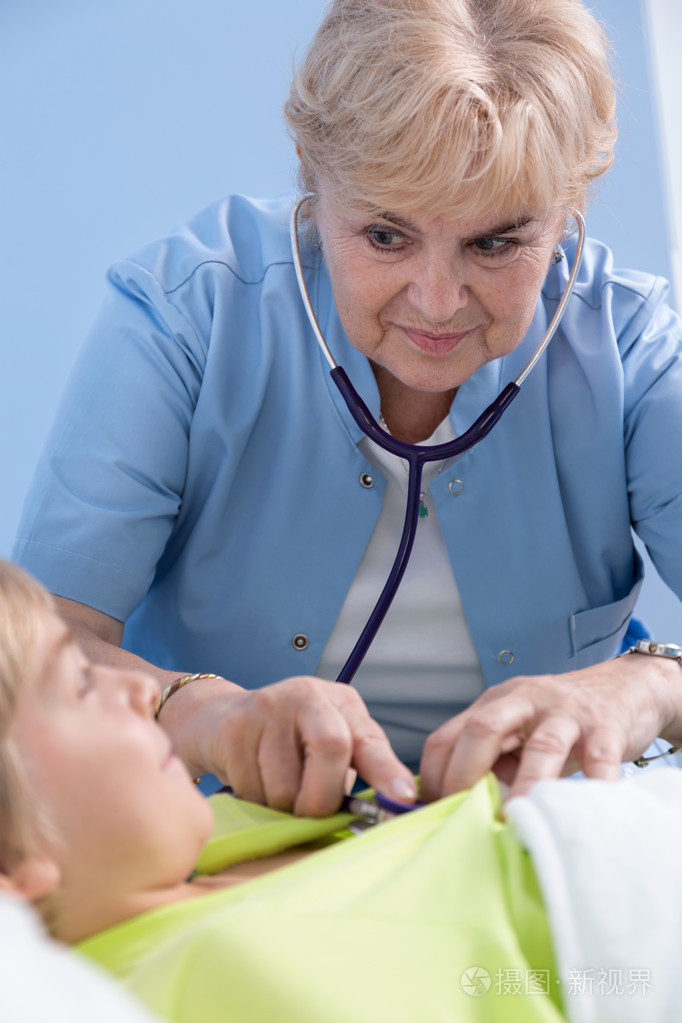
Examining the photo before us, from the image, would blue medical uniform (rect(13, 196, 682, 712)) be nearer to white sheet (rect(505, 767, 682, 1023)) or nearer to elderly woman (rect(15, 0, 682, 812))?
elderly woman (rect(15, 0, 682, 812))

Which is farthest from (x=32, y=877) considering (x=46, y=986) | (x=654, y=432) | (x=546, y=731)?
(x=654, y=432)

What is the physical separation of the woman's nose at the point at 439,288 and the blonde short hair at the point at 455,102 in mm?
56

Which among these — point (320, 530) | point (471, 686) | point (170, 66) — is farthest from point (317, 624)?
point (170, 66)

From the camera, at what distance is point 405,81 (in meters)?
1.03

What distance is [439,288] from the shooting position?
1.09 m

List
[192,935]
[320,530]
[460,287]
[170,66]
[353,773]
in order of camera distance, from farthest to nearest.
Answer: [170,66] → [320,530] → [460,287] → [353,773] → [192,935]

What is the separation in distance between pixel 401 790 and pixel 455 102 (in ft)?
2.05

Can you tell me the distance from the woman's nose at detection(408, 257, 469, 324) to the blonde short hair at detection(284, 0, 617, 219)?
6 centimetres

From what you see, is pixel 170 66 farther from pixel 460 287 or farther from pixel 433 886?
pixel 433 886

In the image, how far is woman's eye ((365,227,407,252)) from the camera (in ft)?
3.66

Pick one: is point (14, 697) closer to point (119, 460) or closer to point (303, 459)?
point (119, 460)

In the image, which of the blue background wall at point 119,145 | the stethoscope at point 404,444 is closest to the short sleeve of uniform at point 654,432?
the stethoscope at point 404,444

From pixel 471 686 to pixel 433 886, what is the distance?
62cm

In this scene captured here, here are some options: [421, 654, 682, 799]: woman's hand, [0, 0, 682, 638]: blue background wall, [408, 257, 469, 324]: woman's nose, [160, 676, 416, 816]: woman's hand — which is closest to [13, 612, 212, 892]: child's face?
[160, 676, 416, 816]: woman's hand
